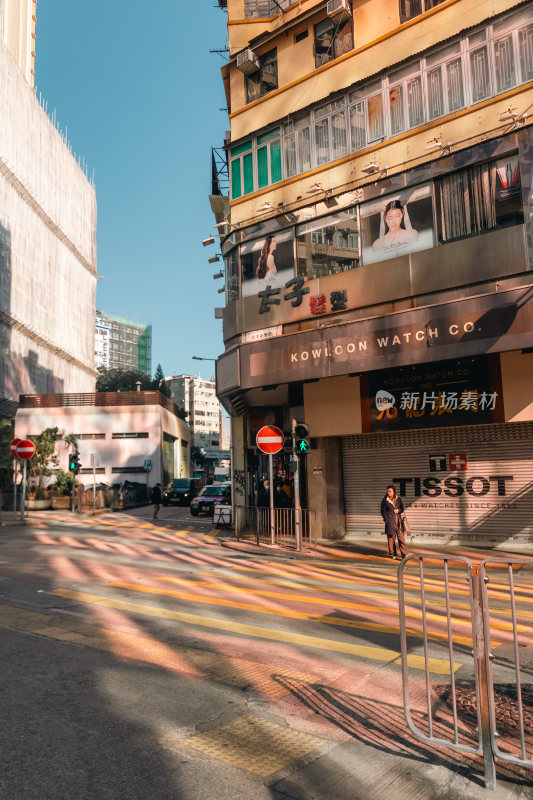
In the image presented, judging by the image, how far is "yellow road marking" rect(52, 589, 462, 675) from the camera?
6.10m

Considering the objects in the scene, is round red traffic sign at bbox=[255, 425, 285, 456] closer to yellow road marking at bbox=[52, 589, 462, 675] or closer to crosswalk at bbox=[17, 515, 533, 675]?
crosswalk at bbox=[17, 515, 533, 675]

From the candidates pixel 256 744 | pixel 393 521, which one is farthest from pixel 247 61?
pixel 256 744

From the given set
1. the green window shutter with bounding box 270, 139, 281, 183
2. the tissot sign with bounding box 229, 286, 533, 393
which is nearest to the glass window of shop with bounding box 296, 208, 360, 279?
the tissot sign with bounding box 229, 286, 533, 393

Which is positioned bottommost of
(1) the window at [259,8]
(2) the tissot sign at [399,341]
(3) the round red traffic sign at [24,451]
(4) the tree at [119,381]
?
(3) the round red traffic sign at [24,451]

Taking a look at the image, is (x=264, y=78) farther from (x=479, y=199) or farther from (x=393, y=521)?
(x=393, y=521)

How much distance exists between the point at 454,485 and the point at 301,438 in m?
4.68

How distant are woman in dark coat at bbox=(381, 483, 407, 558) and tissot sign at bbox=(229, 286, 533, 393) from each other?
3.58 meters

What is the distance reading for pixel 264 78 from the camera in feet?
71.2

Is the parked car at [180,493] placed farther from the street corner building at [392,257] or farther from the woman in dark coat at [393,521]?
the woman in dark coat at [393,521]

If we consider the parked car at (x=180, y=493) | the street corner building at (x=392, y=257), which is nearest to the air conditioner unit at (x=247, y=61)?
the street corner building at (x=392, y=257)

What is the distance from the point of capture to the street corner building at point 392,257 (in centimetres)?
1520

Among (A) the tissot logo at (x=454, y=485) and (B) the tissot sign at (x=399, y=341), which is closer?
(B) the tissot sign at (x=399, y=341)

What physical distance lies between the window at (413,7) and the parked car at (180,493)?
2711cm

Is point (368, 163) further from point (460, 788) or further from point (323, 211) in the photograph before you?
point (460, 788)
